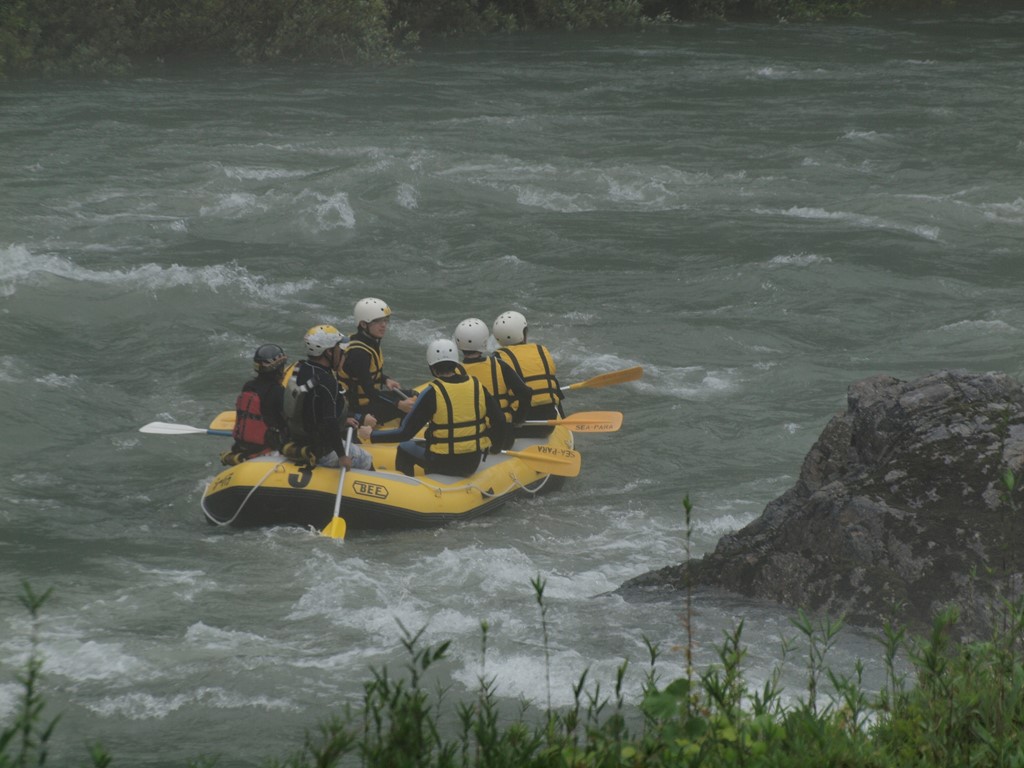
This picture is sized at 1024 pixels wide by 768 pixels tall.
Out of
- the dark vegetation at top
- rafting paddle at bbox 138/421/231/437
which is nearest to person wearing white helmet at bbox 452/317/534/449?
rafting paddle at bbox 138/421/231/437

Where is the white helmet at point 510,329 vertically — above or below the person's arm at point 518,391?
above

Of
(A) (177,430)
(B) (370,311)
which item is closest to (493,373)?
(B) (370,311)

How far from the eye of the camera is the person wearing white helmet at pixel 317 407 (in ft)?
29.1

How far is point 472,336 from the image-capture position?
9.61 metres

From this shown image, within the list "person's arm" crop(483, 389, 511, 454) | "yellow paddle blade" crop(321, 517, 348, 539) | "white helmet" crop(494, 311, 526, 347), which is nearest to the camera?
"yellow paddle blade" crop(321, 517, 348, 539)

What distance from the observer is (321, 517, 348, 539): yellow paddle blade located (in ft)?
28.6

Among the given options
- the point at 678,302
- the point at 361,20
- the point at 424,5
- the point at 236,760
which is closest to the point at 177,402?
the point at 678,302

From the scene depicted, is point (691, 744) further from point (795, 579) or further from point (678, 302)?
point (678, 302)

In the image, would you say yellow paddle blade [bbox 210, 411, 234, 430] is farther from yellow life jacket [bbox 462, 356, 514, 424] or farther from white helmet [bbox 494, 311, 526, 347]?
white helmet [bbox 494, 311, 526, 347]

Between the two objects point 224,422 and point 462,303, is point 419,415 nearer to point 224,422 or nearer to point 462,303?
point 224,422

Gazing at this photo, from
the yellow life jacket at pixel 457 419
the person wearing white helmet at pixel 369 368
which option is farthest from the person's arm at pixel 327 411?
the person wearing white helmet at pixel 369 368

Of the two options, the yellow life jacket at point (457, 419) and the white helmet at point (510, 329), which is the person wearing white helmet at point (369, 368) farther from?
the white helmet at point (510, 329)

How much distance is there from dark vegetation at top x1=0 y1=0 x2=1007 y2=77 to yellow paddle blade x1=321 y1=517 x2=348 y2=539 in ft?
60.5

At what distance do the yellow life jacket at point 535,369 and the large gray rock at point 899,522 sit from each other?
10.1 feet
